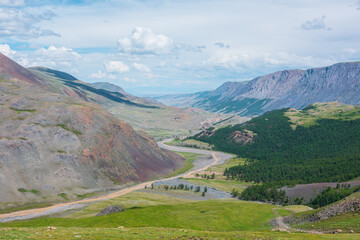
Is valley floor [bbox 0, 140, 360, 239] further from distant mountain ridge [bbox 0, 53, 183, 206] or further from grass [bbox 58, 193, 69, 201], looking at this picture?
distant mountain ridge [bbox 0, 53, 183, 206]

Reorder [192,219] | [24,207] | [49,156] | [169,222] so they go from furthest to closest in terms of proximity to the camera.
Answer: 1. [49,156]
2. [24,207]
3. [192,219]
4. [169,222]

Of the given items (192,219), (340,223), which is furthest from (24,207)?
(340,223)

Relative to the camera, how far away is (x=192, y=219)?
276 ft

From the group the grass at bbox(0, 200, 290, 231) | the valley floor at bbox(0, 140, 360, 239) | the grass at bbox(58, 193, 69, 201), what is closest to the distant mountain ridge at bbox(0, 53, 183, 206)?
the grass at bbox(58, 193, 69, 201)

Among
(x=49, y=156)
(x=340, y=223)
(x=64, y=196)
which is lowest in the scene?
(x=64, y=196)

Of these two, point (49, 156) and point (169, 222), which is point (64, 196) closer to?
point (49, 156)

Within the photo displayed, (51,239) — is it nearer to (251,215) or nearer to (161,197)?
(251,215)

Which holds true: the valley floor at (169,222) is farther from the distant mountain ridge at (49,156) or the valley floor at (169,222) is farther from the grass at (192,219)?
the distant mountain ridge at (49,156)

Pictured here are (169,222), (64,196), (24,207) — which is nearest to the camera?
(169,222)

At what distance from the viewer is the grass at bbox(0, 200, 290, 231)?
7862 cm

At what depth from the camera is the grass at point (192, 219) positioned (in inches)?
3095

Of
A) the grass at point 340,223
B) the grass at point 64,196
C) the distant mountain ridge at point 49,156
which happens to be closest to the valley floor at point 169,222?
the grass at point 340,223

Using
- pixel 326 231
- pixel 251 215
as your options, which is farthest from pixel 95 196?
pixel 326 231

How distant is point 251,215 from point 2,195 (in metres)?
108
